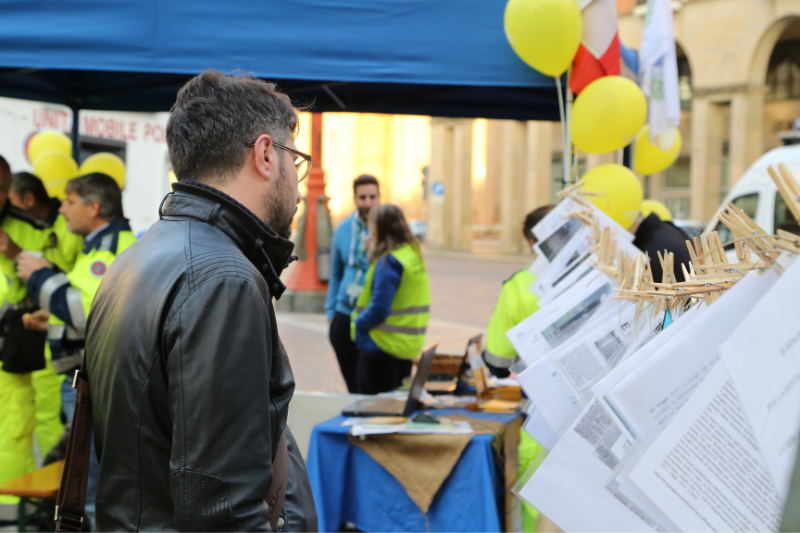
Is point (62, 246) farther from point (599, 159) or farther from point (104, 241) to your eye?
point (599, 159)

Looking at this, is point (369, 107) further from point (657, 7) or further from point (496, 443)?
point (496, 443)

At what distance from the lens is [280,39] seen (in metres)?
3.25

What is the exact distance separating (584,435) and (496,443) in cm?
180

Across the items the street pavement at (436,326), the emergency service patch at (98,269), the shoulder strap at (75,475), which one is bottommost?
the street pavement at (436,326)

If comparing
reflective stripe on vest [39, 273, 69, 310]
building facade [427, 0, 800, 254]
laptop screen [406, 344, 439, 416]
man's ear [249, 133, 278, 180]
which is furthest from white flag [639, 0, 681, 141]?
building facade [427, 0, 800, 254]

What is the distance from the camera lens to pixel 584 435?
125 cm

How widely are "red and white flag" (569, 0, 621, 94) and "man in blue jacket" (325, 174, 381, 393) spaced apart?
2.10 m

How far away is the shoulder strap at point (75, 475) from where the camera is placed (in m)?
1.46

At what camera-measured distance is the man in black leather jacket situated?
1.19 m

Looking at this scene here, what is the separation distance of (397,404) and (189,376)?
236 cm

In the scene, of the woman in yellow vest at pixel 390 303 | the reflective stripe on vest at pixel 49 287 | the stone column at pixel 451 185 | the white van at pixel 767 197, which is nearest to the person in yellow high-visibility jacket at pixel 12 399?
the reflective stripe on vest at pixel 49 287

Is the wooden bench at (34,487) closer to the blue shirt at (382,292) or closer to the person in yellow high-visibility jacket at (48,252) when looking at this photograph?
the person in yellow high-visibility jacket at (48,252)

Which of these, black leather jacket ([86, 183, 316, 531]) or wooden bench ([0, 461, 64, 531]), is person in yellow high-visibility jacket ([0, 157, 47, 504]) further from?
black leather jacket ([86, 183, 316, 531])

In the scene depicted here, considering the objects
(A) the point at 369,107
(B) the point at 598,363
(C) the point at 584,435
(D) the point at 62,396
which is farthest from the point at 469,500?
(A) the point at 369,107
